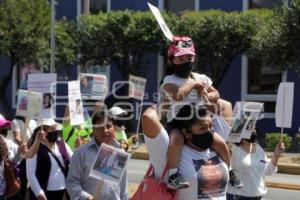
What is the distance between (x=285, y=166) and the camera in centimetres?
1697

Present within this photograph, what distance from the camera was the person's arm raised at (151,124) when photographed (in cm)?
413

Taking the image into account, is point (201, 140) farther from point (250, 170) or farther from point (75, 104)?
point (75, 104)

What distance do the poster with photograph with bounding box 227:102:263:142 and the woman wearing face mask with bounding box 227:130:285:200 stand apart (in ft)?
1.61

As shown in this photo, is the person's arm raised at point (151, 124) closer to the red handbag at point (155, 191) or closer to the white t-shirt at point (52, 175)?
the red handbag at point (155, 191)

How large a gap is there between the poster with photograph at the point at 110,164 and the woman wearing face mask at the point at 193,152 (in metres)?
1.02

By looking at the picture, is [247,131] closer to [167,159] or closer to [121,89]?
[167,159]

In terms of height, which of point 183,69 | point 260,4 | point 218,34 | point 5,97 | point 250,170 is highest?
point 260,4

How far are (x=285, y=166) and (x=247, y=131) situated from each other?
34.8 ft

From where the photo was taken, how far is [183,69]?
15.3ft

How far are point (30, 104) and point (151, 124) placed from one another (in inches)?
130

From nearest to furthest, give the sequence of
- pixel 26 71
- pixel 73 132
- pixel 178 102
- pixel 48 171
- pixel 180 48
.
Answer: pixel 178 102, pixel 180 48, pixel 48 171, pixel 73 132, pixel 26 71

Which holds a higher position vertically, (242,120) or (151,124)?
(151,124)

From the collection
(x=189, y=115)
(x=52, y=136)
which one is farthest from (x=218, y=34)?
(x=189, y=115)

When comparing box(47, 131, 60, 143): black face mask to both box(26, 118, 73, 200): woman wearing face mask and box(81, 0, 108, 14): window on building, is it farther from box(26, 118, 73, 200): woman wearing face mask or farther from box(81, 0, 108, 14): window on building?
box(81, 0, 108, 14): window on building
